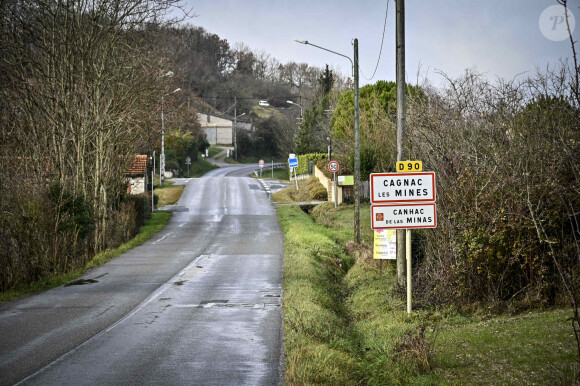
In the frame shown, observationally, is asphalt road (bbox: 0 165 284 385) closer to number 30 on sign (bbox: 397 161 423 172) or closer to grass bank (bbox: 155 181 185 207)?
number 30 on sign (bbox: 397 161 423 172)

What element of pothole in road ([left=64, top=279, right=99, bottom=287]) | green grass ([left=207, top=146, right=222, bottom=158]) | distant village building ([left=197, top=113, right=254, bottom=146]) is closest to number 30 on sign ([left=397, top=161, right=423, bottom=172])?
pothole in road ([left=64, top=279, right=99, bottom=287])

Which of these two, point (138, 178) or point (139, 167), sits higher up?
point (139, 167)

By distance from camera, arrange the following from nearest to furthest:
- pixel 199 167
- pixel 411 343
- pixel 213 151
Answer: pixel 411 343
pixel 199 167
pixel 213 151

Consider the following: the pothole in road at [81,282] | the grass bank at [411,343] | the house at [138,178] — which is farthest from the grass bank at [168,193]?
the grass bank at [411,343]

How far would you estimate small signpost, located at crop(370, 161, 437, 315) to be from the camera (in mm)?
11422

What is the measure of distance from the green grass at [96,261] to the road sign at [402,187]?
939 centimetres

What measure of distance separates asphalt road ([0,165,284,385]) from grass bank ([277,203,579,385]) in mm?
562

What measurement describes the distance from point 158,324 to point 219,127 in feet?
356

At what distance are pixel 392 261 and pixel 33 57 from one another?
58.5 ft

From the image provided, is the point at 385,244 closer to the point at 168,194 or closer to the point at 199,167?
the point at 168,194

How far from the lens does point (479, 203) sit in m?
11.8

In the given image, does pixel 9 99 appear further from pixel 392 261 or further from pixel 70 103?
pixel 392 261

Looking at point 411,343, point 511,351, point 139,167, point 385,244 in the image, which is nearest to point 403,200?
point 411,343

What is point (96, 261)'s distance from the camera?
23.7 m
